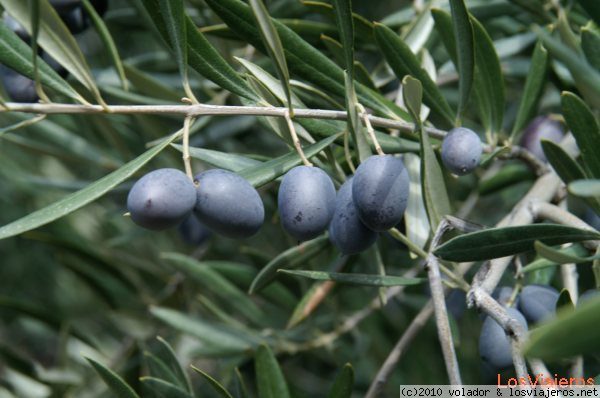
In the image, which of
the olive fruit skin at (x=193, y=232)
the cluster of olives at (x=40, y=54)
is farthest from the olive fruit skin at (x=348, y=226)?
the olive fruit skin at (x=193, y=232)

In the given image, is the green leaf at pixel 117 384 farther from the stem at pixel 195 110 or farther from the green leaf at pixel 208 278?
the green leaf at pixel 208 278

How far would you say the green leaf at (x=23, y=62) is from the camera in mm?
1133

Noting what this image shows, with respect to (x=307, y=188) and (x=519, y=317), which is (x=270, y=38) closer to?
(x=307, y=188)

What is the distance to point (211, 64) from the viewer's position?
1136 mm

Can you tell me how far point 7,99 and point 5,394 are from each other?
2.97ft

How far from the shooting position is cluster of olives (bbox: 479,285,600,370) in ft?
3.65

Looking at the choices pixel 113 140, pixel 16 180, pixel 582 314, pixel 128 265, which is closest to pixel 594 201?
pixel 582 314

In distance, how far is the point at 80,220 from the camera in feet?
8.02

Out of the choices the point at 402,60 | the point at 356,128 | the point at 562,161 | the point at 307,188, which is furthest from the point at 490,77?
the point at 307,188

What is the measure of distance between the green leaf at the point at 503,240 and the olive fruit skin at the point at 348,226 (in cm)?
9

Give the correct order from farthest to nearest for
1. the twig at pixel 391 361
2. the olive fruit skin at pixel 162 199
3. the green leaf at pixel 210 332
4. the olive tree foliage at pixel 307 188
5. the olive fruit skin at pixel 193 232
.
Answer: the olive fruit skin at pixel 193 232, the green leaf at pixel 210 332, the twig at pixel 391 361, the olive tree foliage at pixel 307 188, the olive fruit skin at pixel 162 199

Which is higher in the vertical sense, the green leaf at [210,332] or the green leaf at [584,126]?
the green leaf at [210,332]

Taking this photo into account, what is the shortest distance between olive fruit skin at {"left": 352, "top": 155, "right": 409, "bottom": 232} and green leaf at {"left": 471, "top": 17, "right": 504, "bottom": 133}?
1.32ft

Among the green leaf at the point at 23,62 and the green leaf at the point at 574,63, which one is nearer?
the green leaf at the point at 574,63
